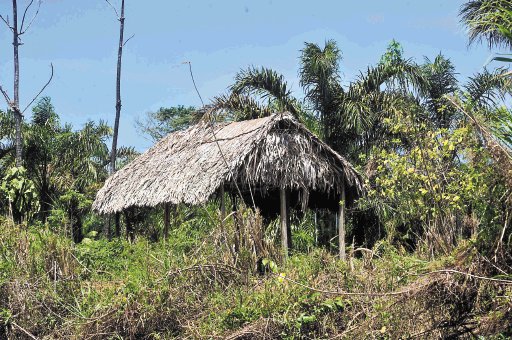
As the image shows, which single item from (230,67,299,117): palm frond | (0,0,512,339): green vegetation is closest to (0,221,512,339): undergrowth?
(0,0,512,339): green vegetation

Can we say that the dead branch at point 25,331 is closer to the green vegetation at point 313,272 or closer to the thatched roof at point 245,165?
the green vegetation at point 313,272

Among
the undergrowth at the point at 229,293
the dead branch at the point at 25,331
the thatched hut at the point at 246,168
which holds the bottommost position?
the dead branch at the point at 25,331

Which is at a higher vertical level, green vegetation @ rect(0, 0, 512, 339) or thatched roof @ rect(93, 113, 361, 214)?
thatched roof @ rect(93, 113, 361, 214)

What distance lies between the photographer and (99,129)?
21.0 m

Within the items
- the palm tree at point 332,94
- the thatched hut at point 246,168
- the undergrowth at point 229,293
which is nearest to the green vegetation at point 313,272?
the undergrowth at point 229,293

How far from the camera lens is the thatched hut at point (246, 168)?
993 cm

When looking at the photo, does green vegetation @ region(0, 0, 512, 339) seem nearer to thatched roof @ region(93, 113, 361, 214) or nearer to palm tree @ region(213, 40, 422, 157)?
thatched roof @ region(93, 113, 361, 214)

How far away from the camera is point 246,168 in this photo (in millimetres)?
9875

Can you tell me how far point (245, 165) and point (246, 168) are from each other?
0.17 feet

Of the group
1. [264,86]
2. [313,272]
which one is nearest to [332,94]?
[264,86]

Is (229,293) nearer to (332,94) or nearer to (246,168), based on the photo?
(246,168)

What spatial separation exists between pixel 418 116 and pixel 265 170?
6.27 metres

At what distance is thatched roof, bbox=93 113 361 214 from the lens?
9906 millimetres

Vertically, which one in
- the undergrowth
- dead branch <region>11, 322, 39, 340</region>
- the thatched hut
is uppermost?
the thatched hut
